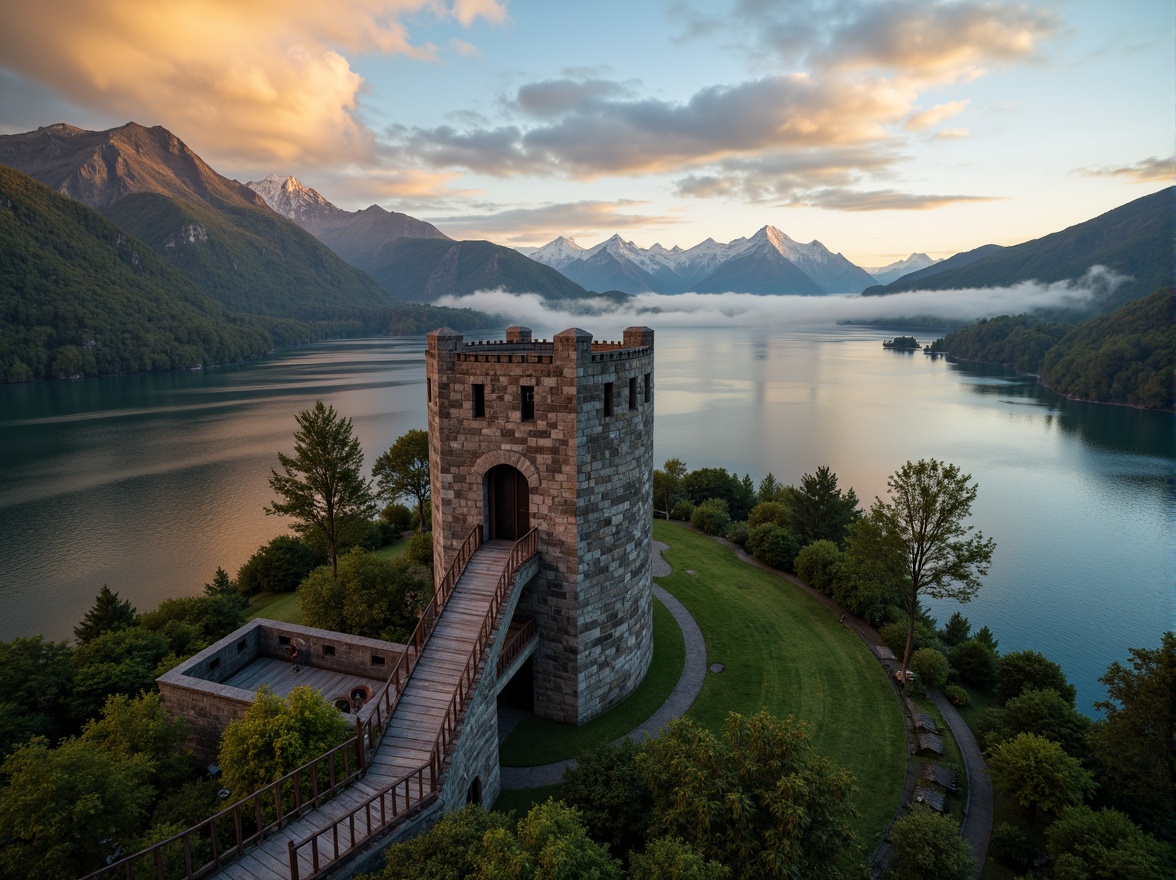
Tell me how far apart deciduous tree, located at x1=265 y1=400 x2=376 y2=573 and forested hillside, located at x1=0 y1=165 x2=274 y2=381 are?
13410cm

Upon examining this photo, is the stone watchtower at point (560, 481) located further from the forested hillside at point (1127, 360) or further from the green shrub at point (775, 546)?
the forested hillside at point (1127, 360)

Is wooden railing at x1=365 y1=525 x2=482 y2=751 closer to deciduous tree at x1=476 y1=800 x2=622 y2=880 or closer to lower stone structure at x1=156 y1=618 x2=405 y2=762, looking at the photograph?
lower stone structure at x1=156 y1=618 x2=405 y2=762

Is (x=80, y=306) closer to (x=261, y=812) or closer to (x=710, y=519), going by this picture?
(x=710, y=519)

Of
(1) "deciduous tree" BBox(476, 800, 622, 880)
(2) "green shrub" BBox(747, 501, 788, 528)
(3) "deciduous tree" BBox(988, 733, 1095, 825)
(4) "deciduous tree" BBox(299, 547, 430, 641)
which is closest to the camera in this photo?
(1) "deciduous tree" BBox(476, 800, 622, 880)

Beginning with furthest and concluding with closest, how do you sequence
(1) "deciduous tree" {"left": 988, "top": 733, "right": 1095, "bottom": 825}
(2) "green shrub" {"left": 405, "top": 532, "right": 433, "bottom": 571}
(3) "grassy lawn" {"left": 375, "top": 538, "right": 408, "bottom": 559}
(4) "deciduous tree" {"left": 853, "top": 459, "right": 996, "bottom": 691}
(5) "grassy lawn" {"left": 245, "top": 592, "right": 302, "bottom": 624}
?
(3) "grassy lawn" {"left": 375, "top": 538, "right": 408, "bottom": 559}, (2) "green shrub" {"left": 405, "top": 532, "right": 433, "bottom": 571}, (5) "grassy lawn" {"left": 245, "top": 592, "right": 302, "bottom": 624}, (4) "deciduous tree" {"left": 853, "top": 459, "right": 996, "bottom": 691}, (1) "deciduous tree" {"left": 988, "top": 733, "right": 1095, "bottom": 825}

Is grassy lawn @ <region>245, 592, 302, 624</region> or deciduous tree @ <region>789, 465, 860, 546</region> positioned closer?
grassy lawn @ <region>245, 592, 302, 624</region>

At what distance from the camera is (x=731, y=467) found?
74.4m

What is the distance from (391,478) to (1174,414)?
118938mm

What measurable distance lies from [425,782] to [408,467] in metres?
32.6

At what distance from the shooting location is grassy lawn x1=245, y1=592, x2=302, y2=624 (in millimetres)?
33594

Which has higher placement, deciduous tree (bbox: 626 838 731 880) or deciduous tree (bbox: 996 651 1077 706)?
deciduous tree (bbox: 626 838 731 880)

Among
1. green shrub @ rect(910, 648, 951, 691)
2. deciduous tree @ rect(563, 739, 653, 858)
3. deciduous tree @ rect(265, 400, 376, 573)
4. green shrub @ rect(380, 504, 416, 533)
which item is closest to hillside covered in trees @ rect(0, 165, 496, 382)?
green shrub @ rect(380, 504, 416, 533)

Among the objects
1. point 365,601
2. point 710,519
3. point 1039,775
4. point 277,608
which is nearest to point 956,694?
point 1039,775

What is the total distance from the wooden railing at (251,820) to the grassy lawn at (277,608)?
18.0 metres
